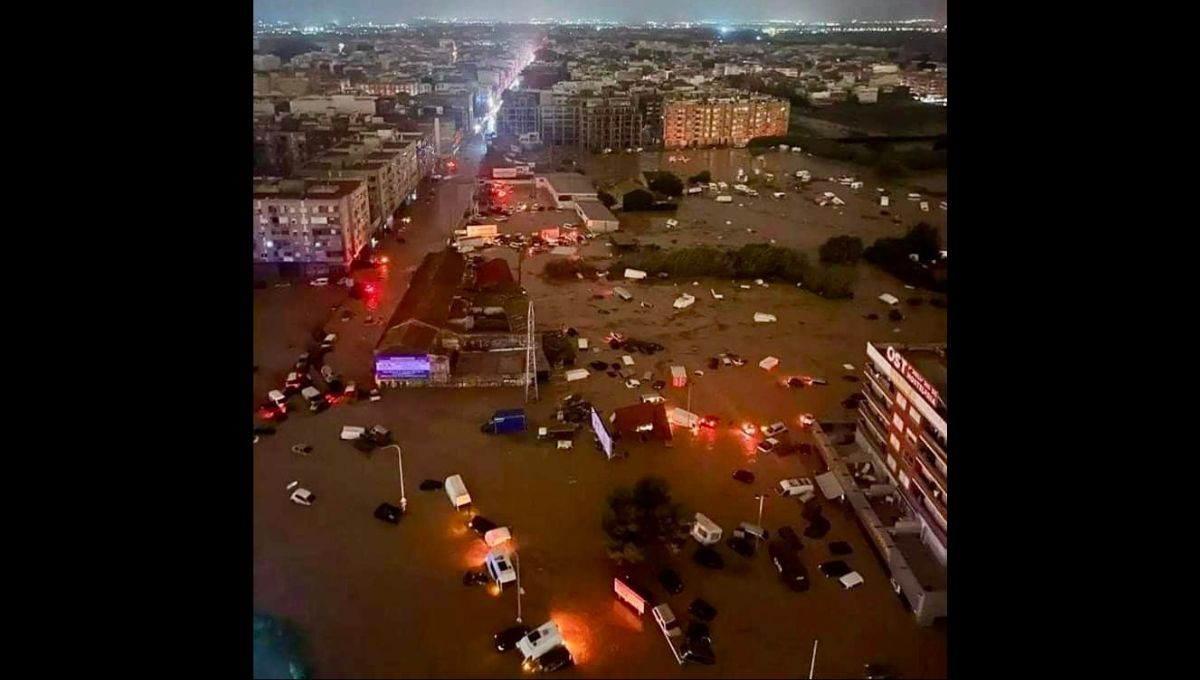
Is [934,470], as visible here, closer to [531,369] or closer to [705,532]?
[705,532]

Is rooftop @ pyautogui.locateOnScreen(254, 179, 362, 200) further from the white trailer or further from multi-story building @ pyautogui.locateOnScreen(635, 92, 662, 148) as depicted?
multi-story building @ pyautogui.locateOnScreen(635, 92, 662, 148)

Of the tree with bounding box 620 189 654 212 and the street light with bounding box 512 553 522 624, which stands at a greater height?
the tree with bounding box 620 189 654 212

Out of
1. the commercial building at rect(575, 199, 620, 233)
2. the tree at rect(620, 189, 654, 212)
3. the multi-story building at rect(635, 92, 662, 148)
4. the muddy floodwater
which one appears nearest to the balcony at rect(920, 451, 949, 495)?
the muddy floodwater

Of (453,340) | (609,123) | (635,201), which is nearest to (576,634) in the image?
(453,340)

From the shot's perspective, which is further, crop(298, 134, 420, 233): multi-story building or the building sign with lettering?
crop(298, 134, 420, 233): multi-story building

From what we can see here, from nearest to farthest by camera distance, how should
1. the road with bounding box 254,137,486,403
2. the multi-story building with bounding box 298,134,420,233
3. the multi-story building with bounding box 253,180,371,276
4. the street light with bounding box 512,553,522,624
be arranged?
1. the street light with bounding box 512,553,522,624
2. the road with bounding box 254,137,486,403
3. the multi-story building with bounding box 253,180,371,276
4. the multi-story building with bounding box 298,134,420,233

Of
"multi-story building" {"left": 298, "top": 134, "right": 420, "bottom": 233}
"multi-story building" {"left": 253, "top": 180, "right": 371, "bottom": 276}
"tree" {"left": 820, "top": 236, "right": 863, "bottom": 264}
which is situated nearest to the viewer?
"multi-story building" {"left": 253, "top": 180, "right": 371, "bottom": 276}

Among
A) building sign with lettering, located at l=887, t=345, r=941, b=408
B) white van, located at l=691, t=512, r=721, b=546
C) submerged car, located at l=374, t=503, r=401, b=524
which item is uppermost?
building sign with lettering, located at l=887, t=345, r=941, b=408
